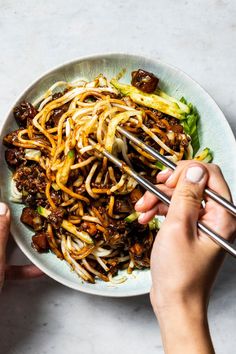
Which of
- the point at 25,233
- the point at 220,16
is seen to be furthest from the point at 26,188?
the point at 220,16

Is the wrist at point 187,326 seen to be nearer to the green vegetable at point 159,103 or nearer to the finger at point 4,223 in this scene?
the finger at point 4,223

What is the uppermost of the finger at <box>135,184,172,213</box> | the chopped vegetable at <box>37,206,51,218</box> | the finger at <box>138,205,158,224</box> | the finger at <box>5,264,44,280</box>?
the finger at <box>135,184,172,213</box>

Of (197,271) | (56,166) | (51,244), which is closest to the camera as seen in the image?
(197,271)

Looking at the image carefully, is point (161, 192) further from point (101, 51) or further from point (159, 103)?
point (101, 51)

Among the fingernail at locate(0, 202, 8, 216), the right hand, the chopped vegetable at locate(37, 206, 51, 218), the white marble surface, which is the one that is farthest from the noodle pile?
the right hand

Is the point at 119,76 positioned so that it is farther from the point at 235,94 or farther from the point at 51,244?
the point at 51,244

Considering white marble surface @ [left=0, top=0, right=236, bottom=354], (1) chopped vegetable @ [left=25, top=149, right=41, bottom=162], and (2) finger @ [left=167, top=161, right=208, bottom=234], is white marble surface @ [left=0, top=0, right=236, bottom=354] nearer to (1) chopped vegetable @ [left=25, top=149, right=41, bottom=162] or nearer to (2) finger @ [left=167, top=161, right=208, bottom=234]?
(1) chopped vegetable @ [left=25, top=149, right=41, bottom=162]

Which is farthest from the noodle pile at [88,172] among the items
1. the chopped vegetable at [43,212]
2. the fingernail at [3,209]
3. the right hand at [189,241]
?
the right hand at [189,241]
